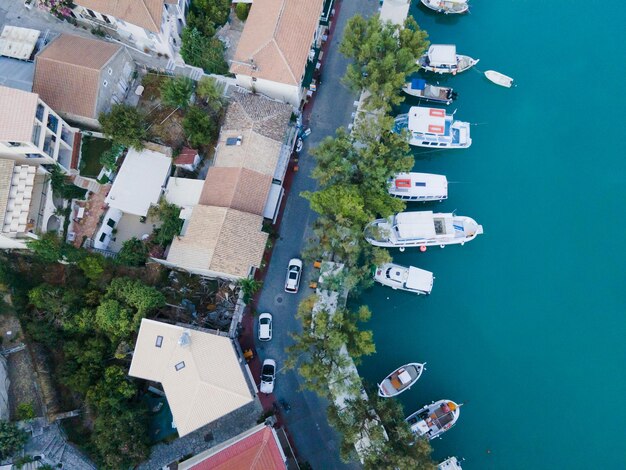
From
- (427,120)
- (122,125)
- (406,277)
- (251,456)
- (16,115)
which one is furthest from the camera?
(427,120)

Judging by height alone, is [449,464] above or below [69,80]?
below

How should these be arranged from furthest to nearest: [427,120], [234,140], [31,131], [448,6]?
[448,6], [427,120], [234,140], [31,131]

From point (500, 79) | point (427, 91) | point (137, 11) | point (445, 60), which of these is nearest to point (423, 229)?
point (427, 91)

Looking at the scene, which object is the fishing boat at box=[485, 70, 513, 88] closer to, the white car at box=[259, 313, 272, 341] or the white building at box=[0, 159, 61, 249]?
the white car at box=[259, 313, 272, 341]

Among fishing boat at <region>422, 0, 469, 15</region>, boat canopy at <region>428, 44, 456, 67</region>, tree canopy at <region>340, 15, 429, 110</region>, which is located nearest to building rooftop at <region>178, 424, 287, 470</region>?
tree canopy at <region>340, 15, 429, 110</region>

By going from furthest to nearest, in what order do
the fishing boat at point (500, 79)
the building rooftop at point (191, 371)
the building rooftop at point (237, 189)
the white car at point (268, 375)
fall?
the fishing boat at point (500, 79)
the white car at point (268, 375)
the building rooftop at point (237, 189)
the building rooftop at point (191, 371)

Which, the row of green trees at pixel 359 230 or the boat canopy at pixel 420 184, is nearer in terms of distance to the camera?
the row of green trees at pixel 359 230

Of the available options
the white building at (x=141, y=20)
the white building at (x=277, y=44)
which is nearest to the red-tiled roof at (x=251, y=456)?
the white building at (x=277, y=44)

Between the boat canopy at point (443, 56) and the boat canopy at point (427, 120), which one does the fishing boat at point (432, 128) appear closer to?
the boat canopy at point (427, 120)

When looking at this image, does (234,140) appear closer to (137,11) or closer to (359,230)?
(359,230)
